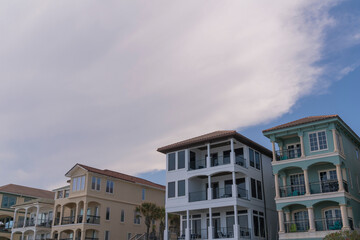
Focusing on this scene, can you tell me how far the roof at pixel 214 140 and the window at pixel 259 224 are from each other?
245 inches

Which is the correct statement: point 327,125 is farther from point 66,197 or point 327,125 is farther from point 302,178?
point 66,197

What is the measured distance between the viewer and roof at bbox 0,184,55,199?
58.8m

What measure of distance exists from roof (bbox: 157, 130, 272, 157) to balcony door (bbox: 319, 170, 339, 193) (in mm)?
7251

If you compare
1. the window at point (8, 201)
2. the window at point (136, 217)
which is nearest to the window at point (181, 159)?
the window at point (136, 217)

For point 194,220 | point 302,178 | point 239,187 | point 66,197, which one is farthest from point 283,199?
point 66,197

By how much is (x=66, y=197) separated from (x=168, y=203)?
15.4 meters

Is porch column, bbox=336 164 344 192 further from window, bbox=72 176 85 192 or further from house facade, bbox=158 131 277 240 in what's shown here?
window, bbox=72 176 85 192

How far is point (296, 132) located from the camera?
3222cm

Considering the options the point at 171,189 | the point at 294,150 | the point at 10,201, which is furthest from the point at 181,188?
the point at 10,201

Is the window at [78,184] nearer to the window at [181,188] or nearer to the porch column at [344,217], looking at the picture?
the window at [181,188]

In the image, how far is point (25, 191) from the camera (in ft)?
199

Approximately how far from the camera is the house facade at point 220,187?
34.2 metres

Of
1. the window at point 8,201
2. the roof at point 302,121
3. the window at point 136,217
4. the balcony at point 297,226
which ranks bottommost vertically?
the balcony at point 297,226

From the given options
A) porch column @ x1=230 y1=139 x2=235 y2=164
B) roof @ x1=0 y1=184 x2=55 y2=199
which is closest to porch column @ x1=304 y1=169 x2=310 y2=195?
porch column @ x1=230 y1=139 x2=235 y2=164
